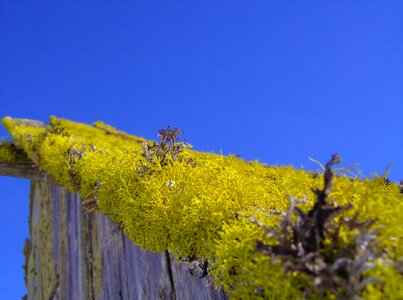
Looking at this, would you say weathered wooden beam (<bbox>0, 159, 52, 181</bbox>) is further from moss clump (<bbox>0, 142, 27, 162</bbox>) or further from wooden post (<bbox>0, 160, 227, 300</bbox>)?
moss clump (<bbox>0, 142, 27, 162</bbox>)

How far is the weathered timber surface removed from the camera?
4.77m

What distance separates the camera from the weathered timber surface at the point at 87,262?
477 centimetres

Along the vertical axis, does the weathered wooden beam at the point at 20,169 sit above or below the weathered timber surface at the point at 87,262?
above

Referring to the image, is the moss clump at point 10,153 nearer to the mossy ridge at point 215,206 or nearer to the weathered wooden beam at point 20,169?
the weathered wooden beam at point 20,169

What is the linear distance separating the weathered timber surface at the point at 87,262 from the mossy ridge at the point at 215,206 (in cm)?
50

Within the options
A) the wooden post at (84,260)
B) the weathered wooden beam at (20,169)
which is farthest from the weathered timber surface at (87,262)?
the weathered wooden beam at (20,169)

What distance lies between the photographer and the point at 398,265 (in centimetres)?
226

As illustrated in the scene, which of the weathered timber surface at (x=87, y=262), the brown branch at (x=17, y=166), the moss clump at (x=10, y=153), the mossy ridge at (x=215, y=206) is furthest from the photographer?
the brown branch at (x=17, y=166)

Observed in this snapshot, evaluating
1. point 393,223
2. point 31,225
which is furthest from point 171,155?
point 31,225

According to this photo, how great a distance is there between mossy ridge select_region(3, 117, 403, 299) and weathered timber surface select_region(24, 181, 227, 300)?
503mm

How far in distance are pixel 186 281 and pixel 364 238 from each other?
8.16ft

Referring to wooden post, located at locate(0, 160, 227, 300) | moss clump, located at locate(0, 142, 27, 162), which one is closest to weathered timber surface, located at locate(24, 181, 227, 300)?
wooden post, located at locate(0, 160, 227, 300)

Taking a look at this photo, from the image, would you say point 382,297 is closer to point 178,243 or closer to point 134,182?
point 178,243

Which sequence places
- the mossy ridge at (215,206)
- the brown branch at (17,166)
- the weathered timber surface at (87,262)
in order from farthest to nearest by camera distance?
the brown branch at (17,166)
the weathered timber surface at (87,262)
the mossy ridge at (215,206)
